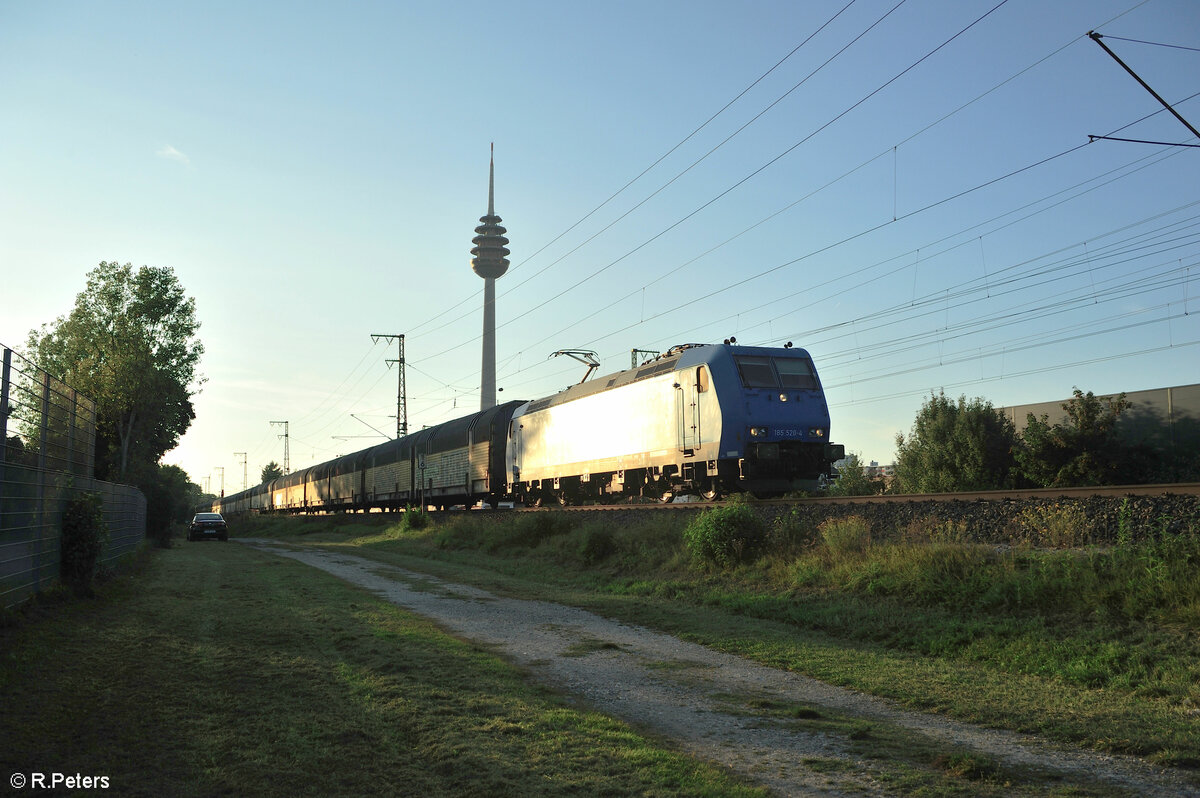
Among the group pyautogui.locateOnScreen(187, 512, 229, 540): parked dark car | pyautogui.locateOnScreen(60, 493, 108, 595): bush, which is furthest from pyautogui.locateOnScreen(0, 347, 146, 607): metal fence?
pyautogui.locateOnScreen(187, 512, 229, 540): parked dark car

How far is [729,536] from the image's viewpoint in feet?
47.5

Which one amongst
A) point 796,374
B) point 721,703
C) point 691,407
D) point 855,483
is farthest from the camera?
point 855,483

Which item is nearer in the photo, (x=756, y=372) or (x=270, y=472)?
(x=756, y=372)

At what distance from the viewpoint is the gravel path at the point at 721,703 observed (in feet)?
16.8

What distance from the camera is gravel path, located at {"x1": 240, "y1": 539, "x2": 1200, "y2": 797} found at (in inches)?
201

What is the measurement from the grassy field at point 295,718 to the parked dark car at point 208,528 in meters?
31.5

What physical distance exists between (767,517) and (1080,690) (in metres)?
8.74

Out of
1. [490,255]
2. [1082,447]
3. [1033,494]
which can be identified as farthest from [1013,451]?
[490,255]

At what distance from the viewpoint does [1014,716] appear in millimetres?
6453

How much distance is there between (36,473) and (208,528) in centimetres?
3127

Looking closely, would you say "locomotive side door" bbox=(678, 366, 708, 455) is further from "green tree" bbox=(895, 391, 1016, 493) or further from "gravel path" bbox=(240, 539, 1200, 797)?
"green tree" bbox=(895, 391, 1016, 493)

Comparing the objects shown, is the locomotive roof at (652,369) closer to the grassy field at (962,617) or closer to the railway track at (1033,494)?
the railway track at (1033,494)

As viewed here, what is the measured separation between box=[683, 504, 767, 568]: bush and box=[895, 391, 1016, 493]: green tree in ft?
83.9

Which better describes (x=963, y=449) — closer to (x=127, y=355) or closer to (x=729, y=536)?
(x=729, y=536)
